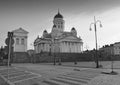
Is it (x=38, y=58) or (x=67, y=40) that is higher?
(x=67, y=40)

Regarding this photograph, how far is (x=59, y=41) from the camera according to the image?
393 feet

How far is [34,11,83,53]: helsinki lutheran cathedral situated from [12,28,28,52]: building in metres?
14.7

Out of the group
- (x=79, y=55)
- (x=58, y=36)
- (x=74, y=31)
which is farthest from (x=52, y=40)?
(x=79, y=55)

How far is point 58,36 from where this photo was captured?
123m

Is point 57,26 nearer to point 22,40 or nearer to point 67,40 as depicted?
point 67,40

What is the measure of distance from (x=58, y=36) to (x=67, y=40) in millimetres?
8951

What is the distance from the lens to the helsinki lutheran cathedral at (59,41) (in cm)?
11944

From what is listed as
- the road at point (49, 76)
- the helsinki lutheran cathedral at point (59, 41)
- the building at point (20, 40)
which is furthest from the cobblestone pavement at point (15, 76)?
the helsinki lutheran cathedral at point (59, 41)

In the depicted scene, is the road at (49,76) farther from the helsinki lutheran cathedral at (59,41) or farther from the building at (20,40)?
the helsinki lutheran cathedral at (59,41)

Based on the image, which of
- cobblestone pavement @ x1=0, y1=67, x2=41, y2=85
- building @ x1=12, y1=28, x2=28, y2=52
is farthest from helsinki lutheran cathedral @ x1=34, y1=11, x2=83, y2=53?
cobblestone pavement @ x1=0, y1=67, x2=41, y2=85

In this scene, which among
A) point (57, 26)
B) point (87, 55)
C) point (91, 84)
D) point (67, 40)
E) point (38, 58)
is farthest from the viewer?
point (57, 26)

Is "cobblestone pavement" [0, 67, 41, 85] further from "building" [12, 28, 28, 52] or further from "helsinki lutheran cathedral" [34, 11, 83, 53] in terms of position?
"helsinki lutheran cathedral" [34, 11, 83, 53]

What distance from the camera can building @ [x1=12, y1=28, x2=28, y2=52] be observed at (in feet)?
351

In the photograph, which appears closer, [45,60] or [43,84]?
[43,84]
